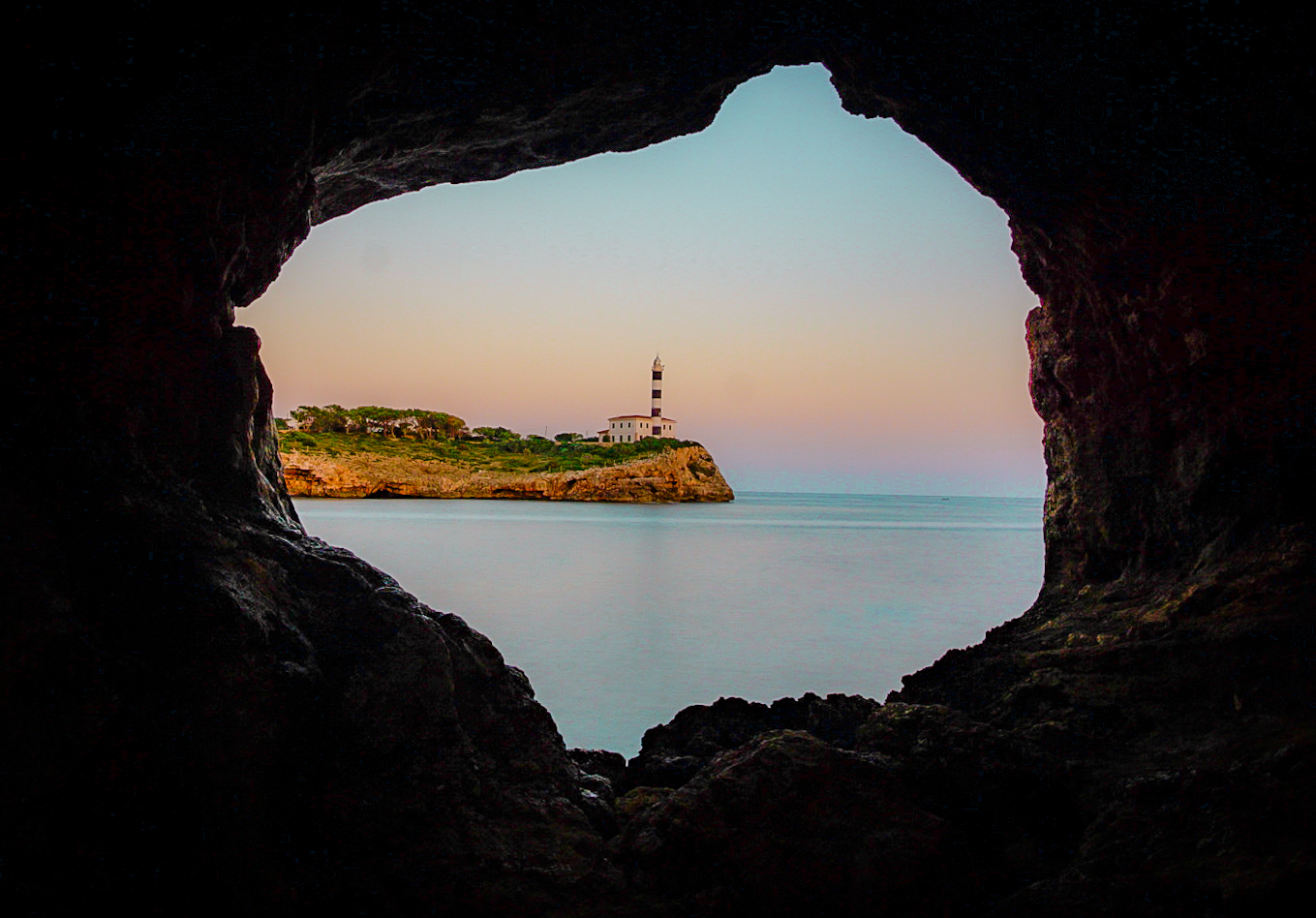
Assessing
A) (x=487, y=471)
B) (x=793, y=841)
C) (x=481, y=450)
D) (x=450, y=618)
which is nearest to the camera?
(x=793, y=841)

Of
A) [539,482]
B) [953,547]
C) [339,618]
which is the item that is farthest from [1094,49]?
[539,482]

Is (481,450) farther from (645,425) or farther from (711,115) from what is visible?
(711,115)

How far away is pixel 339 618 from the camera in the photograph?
3.80m

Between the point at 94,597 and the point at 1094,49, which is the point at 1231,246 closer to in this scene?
the point at 1094,49

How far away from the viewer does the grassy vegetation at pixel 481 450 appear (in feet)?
200

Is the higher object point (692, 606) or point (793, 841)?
point (793, 841)

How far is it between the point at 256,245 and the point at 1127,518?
521 cm

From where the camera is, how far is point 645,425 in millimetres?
94438

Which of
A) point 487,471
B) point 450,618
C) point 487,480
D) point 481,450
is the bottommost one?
point 487,480

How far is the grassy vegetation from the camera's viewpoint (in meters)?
60.9

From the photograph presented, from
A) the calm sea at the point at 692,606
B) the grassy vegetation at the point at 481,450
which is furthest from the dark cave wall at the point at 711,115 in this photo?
the grassy vegetation at the point at 481,450

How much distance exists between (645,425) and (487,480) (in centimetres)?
3301

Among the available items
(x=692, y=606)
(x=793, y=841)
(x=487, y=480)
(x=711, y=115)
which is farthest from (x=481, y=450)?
(x=793, y=841)

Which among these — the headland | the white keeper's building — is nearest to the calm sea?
the headland
